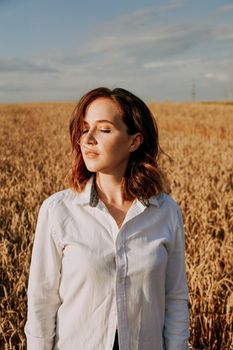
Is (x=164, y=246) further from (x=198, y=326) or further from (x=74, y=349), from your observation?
(x=198, y=326)

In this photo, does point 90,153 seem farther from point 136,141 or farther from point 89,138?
point 136,141

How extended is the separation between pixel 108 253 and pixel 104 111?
468 mm

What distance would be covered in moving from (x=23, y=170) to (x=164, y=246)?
6.34 metres

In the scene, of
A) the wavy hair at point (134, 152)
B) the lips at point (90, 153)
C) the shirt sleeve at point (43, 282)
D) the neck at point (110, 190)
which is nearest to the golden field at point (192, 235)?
the wavy hair at point (134, 152)

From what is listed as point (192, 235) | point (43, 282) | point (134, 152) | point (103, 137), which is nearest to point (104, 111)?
point (103, 137)

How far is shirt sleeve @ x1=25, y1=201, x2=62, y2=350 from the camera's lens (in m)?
1.65

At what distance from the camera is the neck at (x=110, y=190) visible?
1752 millimetres

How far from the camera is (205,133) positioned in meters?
16.6

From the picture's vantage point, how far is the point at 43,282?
166 cm

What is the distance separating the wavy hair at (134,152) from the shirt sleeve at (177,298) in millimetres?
151

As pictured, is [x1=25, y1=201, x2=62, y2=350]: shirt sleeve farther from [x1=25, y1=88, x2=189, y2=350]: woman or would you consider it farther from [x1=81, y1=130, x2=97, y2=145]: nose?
[x1=81, y1=130, x2=97, y2=145]: nose

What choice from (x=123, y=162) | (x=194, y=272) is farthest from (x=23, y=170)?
(x=123, y=162)

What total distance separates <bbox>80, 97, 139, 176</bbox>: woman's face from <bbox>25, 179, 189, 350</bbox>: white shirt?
101mm

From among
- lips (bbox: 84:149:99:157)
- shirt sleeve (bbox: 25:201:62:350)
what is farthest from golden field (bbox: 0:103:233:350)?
shirt sleeve (bbox: 25:201:62:350)
